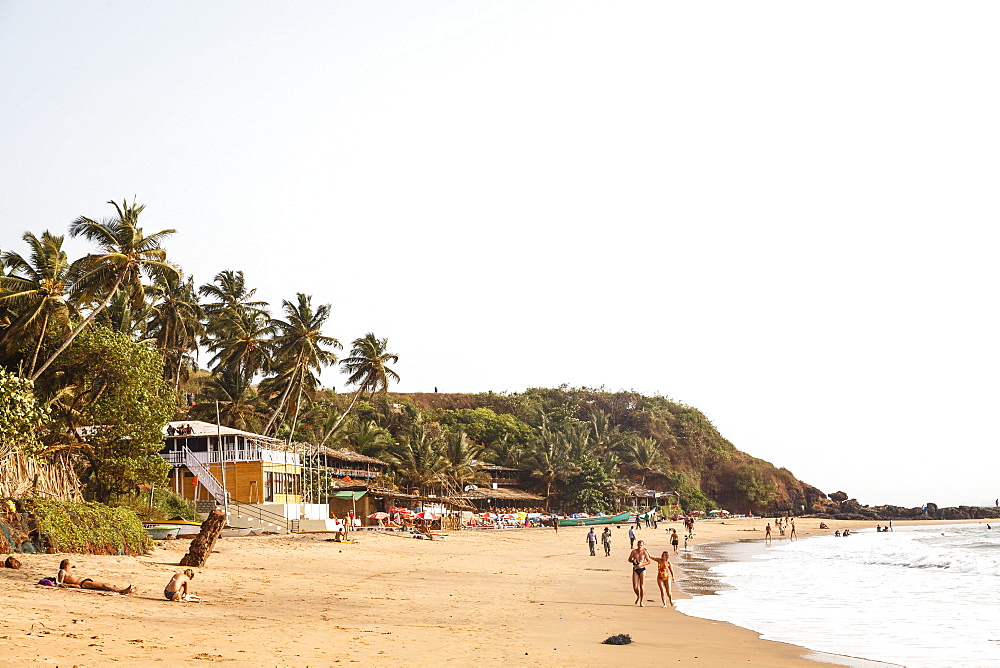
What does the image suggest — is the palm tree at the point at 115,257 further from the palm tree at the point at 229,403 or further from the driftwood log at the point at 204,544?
the palm tree at the point at 229,403

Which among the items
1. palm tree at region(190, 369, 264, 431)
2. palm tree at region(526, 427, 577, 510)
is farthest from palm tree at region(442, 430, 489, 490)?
palm tree at region(190, 369, 264, 431)

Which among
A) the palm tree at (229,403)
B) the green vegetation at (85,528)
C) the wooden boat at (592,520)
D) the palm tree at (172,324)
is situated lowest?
the wooden boat at (592,520)

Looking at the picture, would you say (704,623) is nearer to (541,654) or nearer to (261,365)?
(541,654)

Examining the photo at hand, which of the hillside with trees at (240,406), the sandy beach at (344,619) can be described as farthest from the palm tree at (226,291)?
the sandy beach at (344,619)

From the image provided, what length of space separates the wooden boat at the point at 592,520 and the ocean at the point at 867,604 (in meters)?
30.4

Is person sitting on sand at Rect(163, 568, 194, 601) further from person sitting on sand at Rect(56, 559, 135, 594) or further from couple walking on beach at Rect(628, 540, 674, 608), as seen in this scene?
couple walking on beach at Rect(628, 540, 674, 608)

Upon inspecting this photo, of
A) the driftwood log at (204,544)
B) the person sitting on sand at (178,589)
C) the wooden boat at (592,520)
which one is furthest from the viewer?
the wooden boat at (592,520)

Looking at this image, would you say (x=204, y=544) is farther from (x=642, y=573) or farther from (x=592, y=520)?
(x=592, y=520)

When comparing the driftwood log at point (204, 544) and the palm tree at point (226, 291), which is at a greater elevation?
the palm tree at point (226, 291)

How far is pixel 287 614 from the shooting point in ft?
45.8

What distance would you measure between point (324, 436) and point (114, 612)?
48.1 metres

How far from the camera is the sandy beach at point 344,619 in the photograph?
33.2 ft

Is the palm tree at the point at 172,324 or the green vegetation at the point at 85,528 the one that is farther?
the palm tree at the point at 172,324

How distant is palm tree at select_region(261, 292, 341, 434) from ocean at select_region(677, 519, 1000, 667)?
26.7 metres
